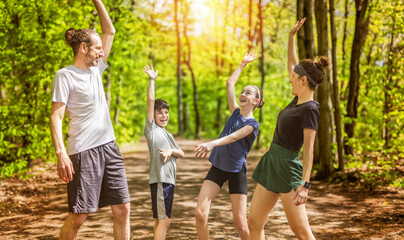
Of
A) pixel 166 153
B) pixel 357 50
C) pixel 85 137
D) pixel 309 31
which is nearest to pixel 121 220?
pixel 166 153

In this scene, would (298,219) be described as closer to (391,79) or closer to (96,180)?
(96,180)

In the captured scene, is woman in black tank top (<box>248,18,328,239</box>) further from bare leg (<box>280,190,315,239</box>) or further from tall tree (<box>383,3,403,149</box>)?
tall tree (<box>383,3,403,149</box>)

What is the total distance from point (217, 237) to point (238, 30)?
74.7 ft

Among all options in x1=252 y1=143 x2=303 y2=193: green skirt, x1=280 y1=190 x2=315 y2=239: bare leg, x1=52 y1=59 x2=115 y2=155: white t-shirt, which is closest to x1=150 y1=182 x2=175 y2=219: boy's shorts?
x1=52 y1=59 x2=115 y2=155: white t-shirt

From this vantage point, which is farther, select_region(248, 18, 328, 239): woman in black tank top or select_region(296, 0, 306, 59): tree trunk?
select_region(296, 0, 306, 59): tree trunk

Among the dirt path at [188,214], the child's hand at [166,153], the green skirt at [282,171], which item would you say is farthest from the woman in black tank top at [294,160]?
the dirt path at [188,214]

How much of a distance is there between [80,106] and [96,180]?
27.7 inches

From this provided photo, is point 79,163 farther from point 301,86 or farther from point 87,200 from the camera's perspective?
point 301,86

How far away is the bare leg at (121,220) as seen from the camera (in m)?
3.84

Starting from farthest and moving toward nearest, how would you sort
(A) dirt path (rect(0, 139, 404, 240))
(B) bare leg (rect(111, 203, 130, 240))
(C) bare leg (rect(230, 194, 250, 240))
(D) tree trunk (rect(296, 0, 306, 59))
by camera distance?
1. (D) tree trunk (rect(296, 0, 306, 59))
2. (A) dirt path (rect(0, 139, 404, 240))
3. (C) bare leg (rect(230, 194, 250, 240))
4. (B) bare leg (rect(111, 203, 130, 240))

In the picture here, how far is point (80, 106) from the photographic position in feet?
11.8

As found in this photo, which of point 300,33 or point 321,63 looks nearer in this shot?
point 321,63

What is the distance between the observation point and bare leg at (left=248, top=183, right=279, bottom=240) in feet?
12.0

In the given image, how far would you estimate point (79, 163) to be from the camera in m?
3.59
